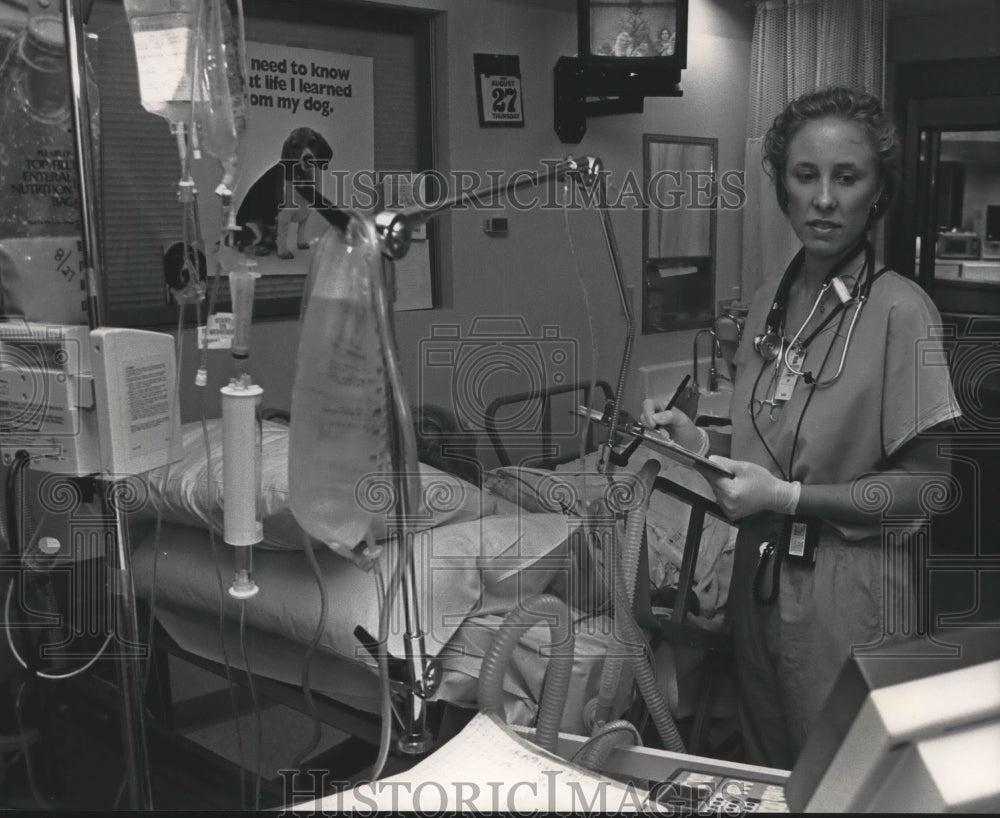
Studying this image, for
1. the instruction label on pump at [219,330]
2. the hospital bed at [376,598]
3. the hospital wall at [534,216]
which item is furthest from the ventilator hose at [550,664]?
the hospital wall at [534,216]

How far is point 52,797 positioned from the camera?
1596mm

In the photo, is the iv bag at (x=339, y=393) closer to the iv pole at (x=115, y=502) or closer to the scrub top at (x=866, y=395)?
the iv pole at (x=115, y=502)

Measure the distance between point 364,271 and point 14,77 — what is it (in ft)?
3.56

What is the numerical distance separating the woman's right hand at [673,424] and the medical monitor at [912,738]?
1.23 meters

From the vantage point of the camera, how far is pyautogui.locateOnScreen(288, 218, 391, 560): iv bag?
90cm

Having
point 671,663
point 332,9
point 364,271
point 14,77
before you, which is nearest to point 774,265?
point 332,9

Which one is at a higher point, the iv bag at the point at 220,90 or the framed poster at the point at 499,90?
the framed poster at the point at 499,90

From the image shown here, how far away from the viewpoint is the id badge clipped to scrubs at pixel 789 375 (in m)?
1.76

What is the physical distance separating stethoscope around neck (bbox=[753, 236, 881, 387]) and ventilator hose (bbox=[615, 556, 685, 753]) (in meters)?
0.52

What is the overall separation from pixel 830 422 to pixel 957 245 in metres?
3.27

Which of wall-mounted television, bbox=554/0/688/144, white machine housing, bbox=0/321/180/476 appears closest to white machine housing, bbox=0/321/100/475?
white machine housing, bbox=0/321/180/476

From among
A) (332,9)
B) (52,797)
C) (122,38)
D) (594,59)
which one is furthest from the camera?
(594,59)

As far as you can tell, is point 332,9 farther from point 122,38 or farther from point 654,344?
point 654,344

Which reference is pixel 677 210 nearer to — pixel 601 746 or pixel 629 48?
pixel 629 48
